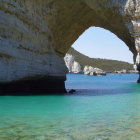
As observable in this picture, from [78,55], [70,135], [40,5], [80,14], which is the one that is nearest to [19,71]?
[40,5]

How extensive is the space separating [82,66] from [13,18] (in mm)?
107651

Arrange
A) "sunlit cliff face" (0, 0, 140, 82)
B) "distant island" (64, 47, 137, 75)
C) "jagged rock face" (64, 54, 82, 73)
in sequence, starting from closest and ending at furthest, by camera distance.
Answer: "sunlit cliff face" (0, 0, 140, 82)
"jagged rock face" (64, 54, 82, 73)
"distant island" (64, 47, 137, 75)

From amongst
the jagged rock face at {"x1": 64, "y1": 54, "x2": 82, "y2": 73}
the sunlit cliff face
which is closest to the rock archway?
the sunlit cliff face

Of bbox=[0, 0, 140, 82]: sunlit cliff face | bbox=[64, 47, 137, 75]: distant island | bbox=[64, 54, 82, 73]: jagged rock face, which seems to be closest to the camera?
bbox=[0, 0, 140, 82]: sunlit cliff face

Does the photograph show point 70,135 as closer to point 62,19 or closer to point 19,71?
point 19,71

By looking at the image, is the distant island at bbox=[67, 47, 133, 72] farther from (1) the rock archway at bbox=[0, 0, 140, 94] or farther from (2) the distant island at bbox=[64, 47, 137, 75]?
(1) the rock archway at bbox=[0, 0, 140, 94]

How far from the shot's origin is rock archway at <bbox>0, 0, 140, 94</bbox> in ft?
43.4

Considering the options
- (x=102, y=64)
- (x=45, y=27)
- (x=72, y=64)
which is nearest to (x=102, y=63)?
(x=102, y=64)

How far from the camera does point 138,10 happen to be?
15.7m

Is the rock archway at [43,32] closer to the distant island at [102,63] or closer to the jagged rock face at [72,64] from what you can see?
the jagged rock face at [72,64]

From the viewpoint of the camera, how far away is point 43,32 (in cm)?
1627

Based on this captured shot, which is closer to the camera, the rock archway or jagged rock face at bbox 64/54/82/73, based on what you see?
the rock archway

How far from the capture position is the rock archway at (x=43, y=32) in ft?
43.4

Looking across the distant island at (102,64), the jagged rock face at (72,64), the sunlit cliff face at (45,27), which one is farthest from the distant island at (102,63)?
the sunlit cliff face at (45,27)
